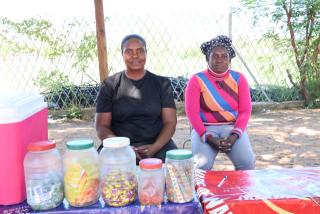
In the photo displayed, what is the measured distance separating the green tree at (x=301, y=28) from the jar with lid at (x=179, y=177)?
5.25 meters

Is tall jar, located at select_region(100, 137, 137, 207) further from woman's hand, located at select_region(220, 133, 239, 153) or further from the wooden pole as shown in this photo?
the wooden pole

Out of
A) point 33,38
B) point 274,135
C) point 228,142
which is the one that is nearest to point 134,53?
point 228,142

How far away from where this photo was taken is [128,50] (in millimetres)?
2389

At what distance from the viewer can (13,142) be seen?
1357 millimetres

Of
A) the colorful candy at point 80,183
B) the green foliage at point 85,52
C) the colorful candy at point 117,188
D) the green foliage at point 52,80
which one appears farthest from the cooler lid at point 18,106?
the green foliage at point 85,52

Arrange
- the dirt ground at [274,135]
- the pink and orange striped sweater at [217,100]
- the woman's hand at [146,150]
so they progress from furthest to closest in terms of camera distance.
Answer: the dirt ground at [274,135] → the pink and orange striped sweater at [217,100] → the woman's hand at [146,150]

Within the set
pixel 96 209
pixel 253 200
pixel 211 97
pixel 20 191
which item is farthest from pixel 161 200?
pixel 211 97

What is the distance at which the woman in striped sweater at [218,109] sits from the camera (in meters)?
2.62

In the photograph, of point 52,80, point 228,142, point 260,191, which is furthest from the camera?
point 52,80

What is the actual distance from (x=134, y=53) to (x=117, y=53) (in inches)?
183

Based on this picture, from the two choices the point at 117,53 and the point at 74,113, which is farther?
the point at 117,53

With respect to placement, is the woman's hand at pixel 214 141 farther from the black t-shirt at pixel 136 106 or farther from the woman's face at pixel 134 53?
the woman's face at pixel 134 53

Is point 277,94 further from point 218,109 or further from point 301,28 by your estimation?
point 218,109

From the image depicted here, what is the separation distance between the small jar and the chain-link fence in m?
5.16
